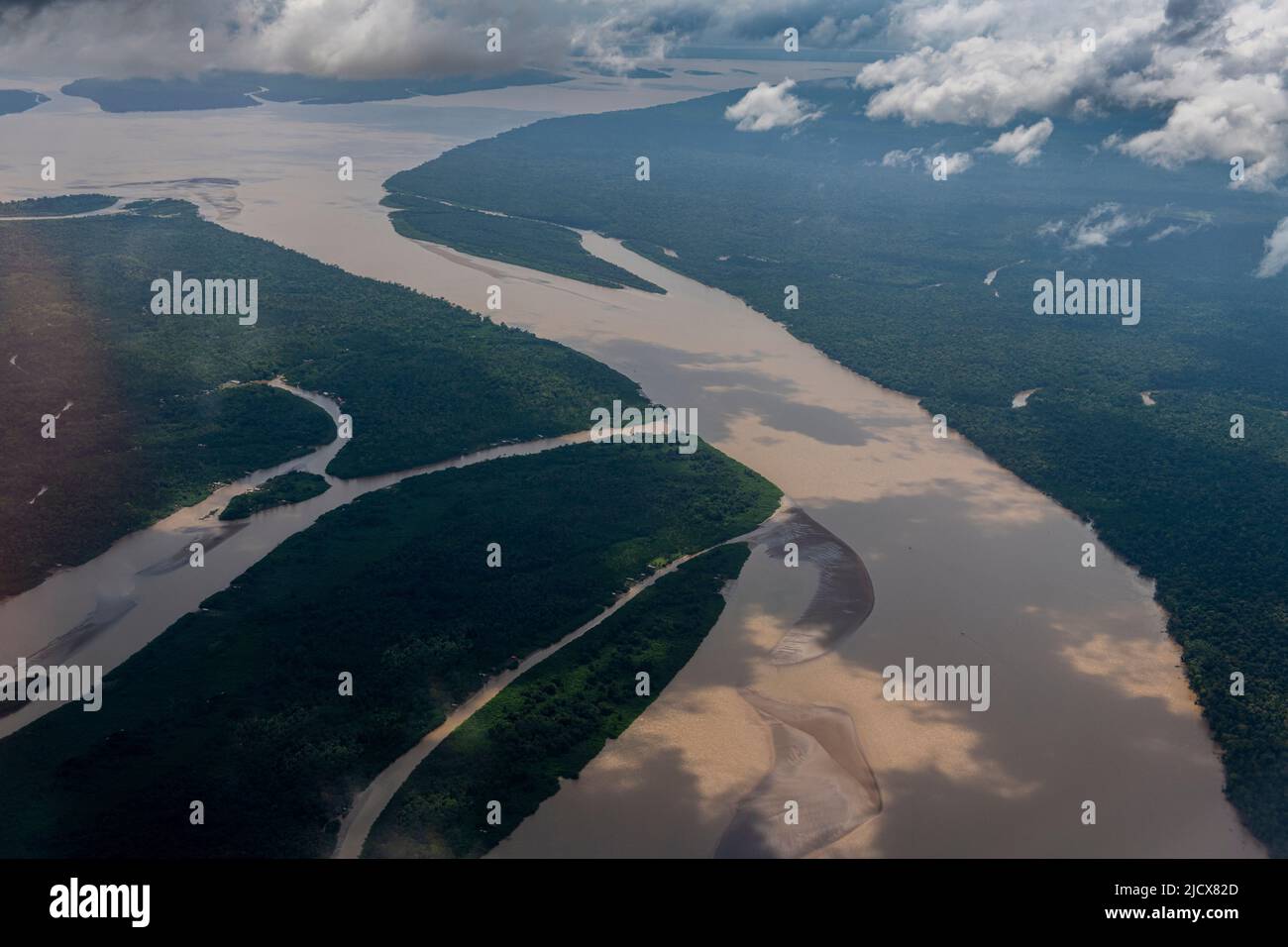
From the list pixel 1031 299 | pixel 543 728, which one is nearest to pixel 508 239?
pixel 1031 299

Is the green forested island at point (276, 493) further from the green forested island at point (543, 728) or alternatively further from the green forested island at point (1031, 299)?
the green forested island at point (1031, 299)

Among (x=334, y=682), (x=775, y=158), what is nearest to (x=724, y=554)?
(x=334, y=682)

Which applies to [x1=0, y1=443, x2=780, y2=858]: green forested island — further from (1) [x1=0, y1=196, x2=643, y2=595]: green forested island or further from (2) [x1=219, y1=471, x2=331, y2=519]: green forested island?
(1) [x1=0, y1=196, x2=643, y2=595]: green forested island

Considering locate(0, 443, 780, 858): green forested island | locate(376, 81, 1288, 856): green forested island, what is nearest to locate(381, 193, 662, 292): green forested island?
locate(376, 81, 1288, 856): green forested island

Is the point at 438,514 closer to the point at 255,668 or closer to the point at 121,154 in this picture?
the point at 255,668

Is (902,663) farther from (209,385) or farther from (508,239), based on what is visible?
(508,239)

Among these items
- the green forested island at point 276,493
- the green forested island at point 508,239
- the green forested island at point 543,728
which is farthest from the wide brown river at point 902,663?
the green forested island at point 508,239
